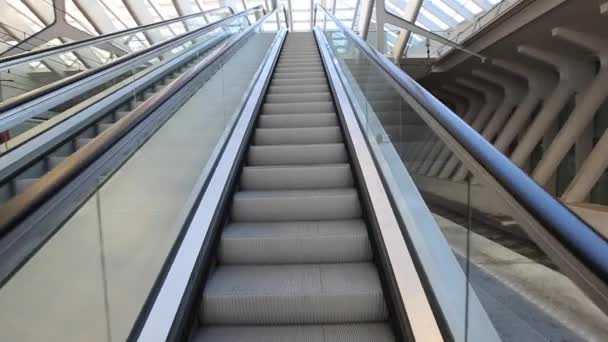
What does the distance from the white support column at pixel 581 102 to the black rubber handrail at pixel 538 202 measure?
8.58m

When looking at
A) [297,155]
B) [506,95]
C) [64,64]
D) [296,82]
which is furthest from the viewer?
[506,95]

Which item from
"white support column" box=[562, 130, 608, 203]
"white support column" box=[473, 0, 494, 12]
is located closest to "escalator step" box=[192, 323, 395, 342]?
"white support column" box=[562, 130, 608, 203]

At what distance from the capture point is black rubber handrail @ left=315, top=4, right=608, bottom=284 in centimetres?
91

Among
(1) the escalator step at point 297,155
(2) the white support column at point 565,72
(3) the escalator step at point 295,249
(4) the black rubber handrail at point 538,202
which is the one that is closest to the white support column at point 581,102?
(2) the white support column at point 565,72

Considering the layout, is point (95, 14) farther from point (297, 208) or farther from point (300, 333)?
point (300, 333)

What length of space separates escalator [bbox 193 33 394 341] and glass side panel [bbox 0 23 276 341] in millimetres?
345

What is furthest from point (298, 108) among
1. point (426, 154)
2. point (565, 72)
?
point (565, 72)

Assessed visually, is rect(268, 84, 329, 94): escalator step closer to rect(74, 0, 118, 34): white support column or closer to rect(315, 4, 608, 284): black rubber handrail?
rect(315, 4, 608, 284): black rubber handrail

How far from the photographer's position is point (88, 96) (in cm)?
441

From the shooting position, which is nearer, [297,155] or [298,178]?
[298,178]

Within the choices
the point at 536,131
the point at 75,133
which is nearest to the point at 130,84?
the point at 75,133

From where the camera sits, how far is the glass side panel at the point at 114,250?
130cm

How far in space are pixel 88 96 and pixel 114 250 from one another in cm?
307

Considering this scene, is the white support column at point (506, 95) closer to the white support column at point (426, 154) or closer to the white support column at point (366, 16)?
the white support column at point (366, 16)
